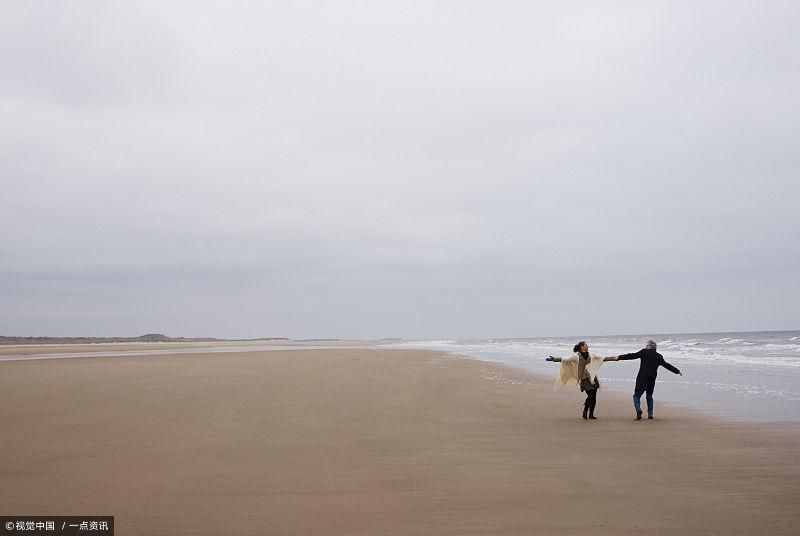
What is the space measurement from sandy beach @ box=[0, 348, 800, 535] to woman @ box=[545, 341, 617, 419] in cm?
74

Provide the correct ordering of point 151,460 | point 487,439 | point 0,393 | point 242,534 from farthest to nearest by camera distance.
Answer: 1. point 0,393
2. point 487,439
3. point 151,460
4. point 242,534

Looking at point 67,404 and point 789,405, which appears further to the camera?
point 67,404

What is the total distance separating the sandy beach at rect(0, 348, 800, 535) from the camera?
591cm

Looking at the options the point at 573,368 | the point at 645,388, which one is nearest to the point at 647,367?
the point at 645,388

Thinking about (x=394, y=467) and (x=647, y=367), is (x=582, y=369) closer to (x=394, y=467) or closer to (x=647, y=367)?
(x=647, y=367)

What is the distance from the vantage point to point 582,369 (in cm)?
1316

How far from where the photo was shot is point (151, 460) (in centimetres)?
851

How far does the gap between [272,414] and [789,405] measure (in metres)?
11.9

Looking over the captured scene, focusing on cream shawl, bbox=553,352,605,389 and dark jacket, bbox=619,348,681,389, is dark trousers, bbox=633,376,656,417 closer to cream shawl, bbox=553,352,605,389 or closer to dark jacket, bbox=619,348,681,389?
dark jacket, bbox=619,348,681,389

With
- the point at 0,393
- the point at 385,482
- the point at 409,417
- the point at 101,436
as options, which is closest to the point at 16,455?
the point at 101,436

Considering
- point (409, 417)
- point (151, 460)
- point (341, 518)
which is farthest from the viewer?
point (409, 417)

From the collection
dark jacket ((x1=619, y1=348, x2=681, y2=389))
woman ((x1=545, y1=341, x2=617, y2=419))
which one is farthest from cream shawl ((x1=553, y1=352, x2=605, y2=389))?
dark jacket ((x1=619, y1=348, x2=681, y2=389))

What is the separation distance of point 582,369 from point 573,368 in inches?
11.4

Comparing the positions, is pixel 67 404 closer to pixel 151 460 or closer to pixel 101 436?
pixel 101 436
